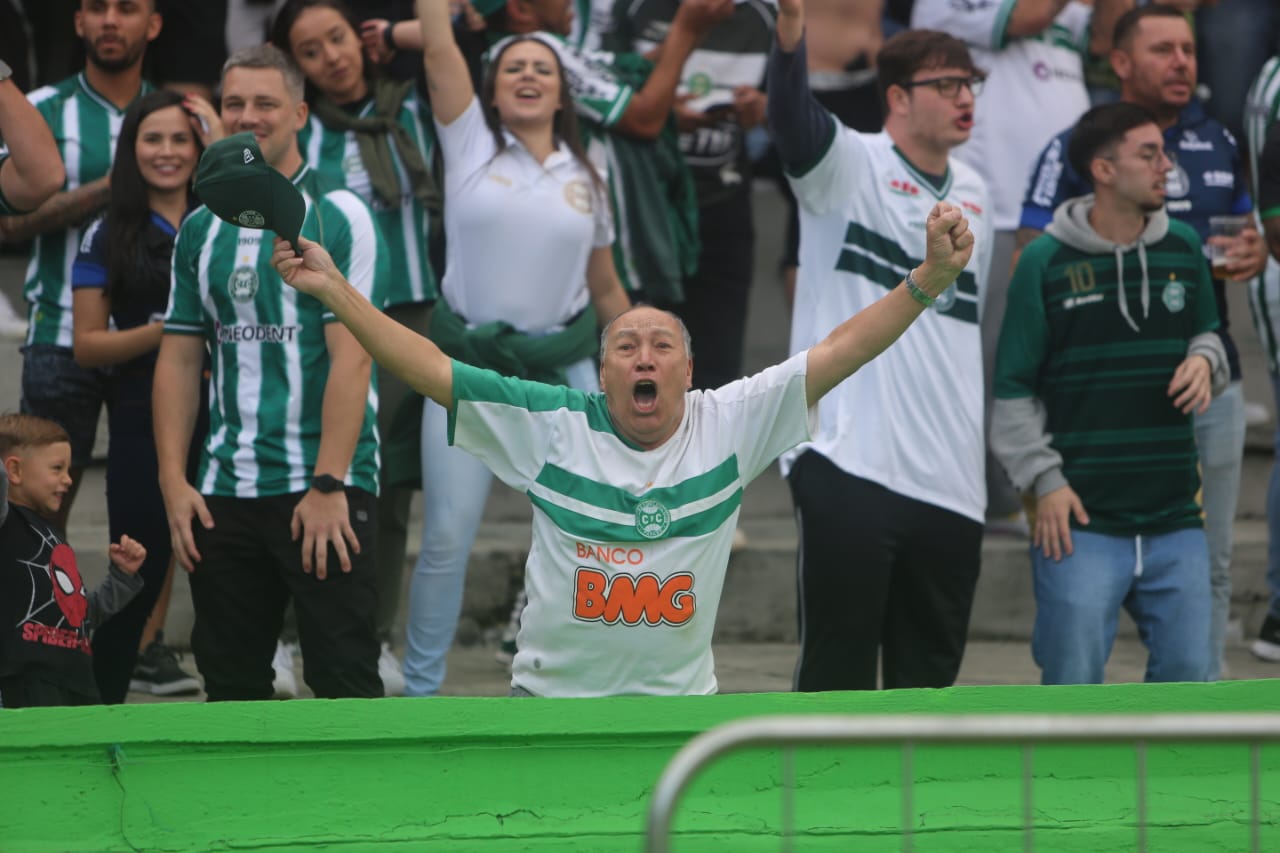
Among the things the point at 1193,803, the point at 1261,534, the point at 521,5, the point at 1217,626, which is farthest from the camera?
the point at 1261,534

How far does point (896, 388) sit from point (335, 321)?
167 centimetres

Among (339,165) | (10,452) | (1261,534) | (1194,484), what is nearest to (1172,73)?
(1194,484)

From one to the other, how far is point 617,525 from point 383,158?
258cm

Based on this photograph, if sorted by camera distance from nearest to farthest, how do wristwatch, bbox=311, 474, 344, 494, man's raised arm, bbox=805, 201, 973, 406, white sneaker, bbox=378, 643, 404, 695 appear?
man's raised arm, bbox=805, 201, 973, 406
wristwatch, bbox=311, 474, 344, 494
white sneaker, bbox=378, 643, 404, 695

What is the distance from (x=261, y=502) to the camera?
5.23m

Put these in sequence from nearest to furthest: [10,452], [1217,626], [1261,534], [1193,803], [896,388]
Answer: [1193,803] → [10,452] → [896,388] → [1217,626] → [1261,534]

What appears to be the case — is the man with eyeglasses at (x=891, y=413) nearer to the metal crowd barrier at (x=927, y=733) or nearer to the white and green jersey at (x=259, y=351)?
the white and green jersey at (x=259, y=351)

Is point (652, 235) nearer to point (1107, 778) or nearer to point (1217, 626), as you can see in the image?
point (1217, 626)

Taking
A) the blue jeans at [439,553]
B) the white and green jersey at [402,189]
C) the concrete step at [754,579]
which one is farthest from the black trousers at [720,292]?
the blue jeans at [439,553]

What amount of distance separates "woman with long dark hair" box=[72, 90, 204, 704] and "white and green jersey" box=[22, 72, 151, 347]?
325mm

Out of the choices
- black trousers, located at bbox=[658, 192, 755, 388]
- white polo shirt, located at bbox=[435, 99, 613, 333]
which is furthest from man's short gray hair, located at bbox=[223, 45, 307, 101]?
black trousers, located at bbox=[658, 192, 755, 388]

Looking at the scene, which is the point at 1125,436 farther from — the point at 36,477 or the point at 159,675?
the point at 159,675

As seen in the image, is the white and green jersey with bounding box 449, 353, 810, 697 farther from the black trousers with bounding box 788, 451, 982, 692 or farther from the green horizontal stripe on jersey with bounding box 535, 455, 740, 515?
the black trousers with bounding box 788, 451, 982, 692

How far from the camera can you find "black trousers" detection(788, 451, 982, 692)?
541cm
